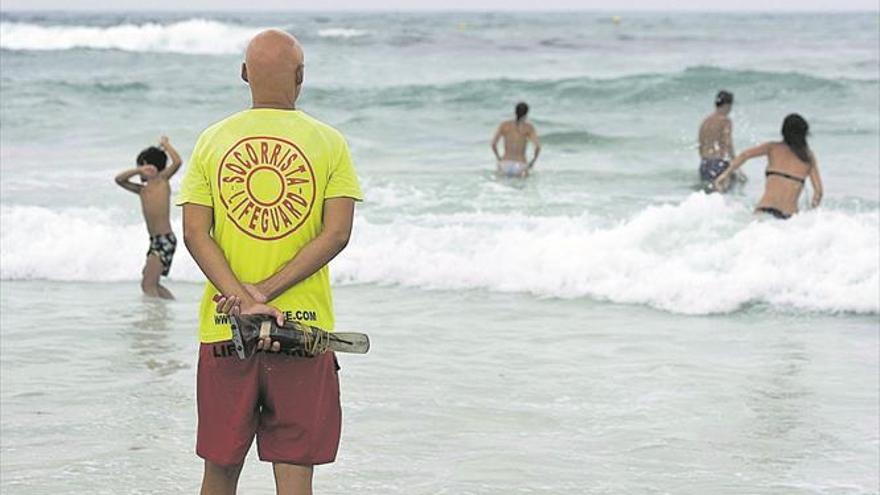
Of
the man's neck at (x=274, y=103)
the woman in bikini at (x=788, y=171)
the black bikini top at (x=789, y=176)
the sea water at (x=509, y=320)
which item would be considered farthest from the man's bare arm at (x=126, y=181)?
the man's neck at (x=274, y=103)

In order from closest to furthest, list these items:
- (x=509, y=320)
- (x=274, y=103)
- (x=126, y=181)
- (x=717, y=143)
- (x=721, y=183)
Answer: (x=274, y=103), (x=509, y=320), (x=126, y=181), (x=721, y=183), (x=717, y=143)

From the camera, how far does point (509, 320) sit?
30.2 ft

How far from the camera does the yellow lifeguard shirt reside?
3.47 meters

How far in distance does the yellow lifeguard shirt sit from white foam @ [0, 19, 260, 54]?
43.9 m

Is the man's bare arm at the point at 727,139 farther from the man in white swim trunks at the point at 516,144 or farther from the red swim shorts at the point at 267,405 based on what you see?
the red swim shorts at the point at 267,405

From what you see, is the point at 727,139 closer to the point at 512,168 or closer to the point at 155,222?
the point at 512,168

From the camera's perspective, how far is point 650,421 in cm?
654

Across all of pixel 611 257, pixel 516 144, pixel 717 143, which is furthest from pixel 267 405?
pixel 516 144

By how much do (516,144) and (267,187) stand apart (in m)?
13.5

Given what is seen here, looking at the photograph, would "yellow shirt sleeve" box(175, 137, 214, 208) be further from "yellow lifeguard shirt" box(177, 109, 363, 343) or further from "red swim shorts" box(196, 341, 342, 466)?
"red swim shorts" box(196, 341, 342, 466)

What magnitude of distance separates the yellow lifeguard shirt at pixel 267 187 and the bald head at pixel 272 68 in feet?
0.12

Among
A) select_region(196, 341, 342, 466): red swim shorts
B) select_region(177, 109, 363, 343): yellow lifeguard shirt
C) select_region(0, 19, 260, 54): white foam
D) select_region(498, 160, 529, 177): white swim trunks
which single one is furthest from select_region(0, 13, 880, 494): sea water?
select_region(0, 19, 260, 54): white foam

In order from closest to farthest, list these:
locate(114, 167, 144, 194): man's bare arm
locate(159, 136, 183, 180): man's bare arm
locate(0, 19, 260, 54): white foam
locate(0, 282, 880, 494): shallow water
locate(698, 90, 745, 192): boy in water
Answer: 1. locate(0, 282, 880, 494): shallow water
2. locate(159, 136, 183, 180): man's bare arm
3. locate(114, 167, 144, 194): man's bare arm
4. locate(698, 90, 745, 192): boy in water
5. locate(0, 19, 260, 54): white foam

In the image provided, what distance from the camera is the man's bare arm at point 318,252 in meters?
3.46
